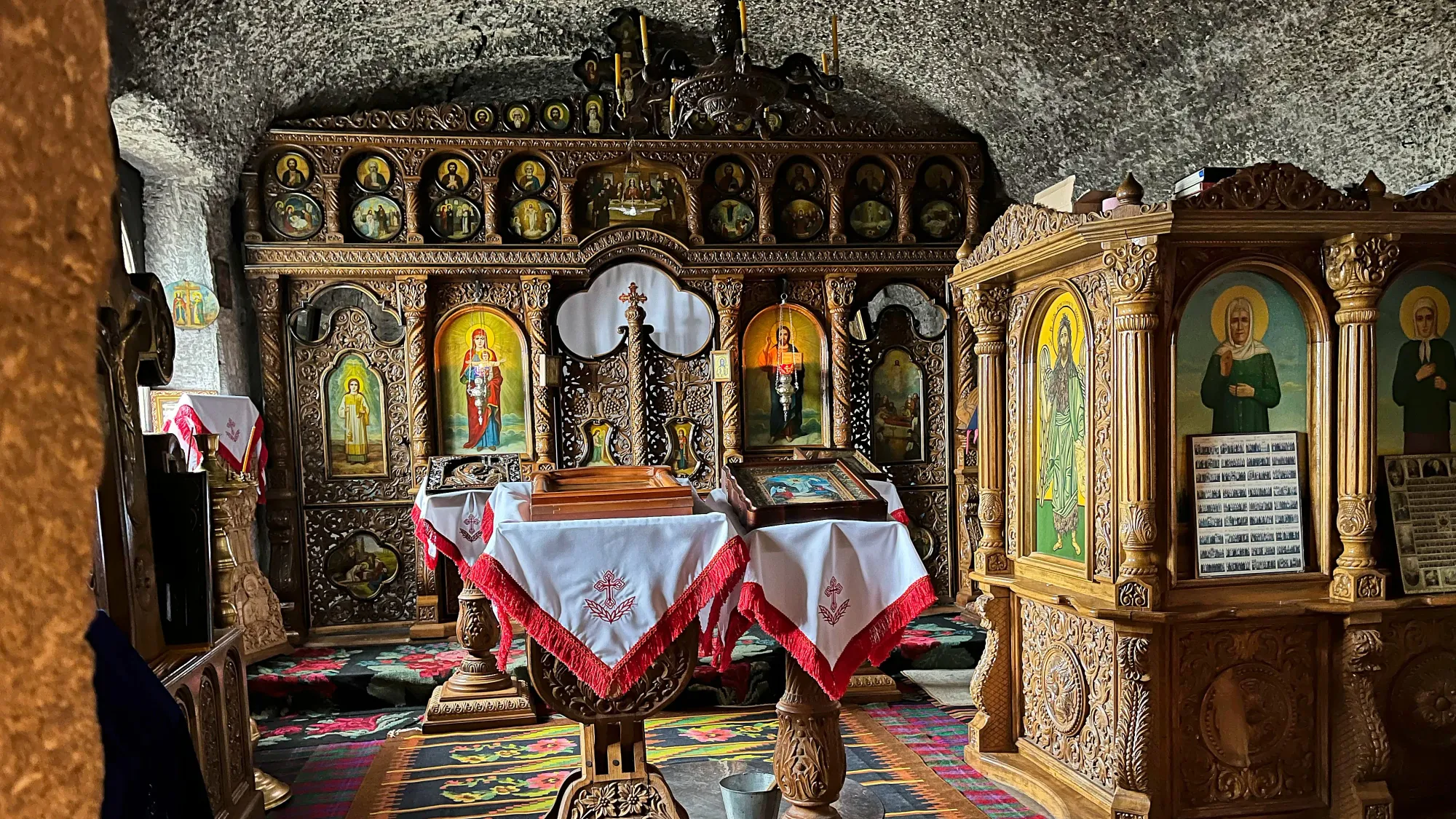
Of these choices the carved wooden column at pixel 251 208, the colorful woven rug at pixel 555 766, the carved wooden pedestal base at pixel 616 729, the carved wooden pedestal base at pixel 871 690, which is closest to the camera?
the carved wooden pedestal base at pixel 616 729

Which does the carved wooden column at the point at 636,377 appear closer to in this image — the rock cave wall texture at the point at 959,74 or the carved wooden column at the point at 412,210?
the carved wooden column at the point at 412,210

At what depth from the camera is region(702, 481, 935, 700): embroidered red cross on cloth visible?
8.87 ft

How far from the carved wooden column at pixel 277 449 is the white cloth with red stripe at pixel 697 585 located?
4.23 m

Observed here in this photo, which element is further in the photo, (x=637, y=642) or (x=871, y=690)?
(x=871, y=690)

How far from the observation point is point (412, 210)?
651 cm

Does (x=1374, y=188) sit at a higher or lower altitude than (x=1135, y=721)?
higher

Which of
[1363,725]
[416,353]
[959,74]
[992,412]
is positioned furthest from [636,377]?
[1363,725]

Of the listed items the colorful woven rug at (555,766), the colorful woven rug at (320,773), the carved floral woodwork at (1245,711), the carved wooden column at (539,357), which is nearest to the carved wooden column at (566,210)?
the carved wooden column at (539,357)

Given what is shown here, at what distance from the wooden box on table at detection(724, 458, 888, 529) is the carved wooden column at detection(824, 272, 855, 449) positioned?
3705 mm

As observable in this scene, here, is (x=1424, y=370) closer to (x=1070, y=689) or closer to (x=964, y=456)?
(x=1070, y=689)

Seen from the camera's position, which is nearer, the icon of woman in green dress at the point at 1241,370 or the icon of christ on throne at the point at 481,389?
the icon of woman in green dress at the point at 1241,370

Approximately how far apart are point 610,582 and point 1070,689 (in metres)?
1.85

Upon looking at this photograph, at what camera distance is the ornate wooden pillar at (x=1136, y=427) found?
3008 mm

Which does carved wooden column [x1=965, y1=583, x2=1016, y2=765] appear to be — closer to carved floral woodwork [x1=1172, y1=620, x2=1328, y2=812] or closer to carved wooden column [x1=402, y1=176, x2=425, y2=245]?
carved floral woodwork [x1=1172, y1=620, x2=1328, y2=812]
